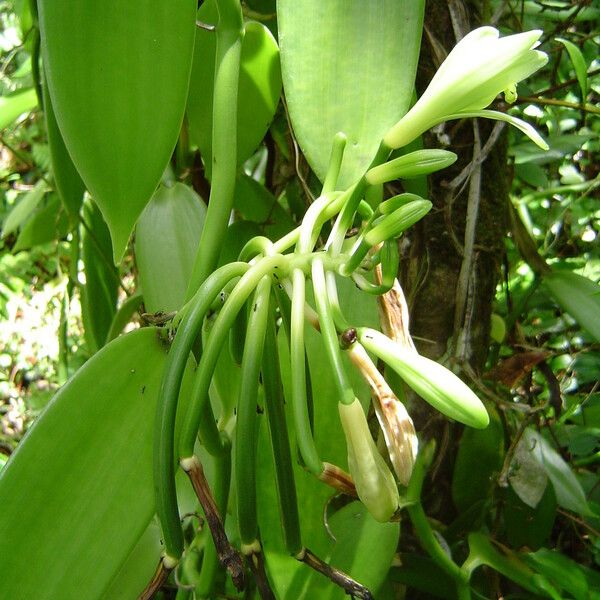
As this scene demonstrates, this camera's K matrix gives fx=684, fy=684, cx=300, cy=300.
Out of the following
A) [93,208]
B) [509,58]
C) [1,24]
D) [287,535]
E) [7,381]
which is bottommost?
[7,381]

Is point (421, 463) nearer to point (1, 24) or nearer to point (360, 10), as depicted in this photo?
point (360, 10)

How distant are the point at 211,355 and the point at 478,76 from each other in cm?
18

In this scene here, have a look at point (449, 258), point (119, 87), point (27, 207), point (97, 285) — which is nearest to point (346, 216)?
point (119, 87)

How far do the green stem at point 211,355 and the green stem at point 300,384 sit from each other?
0.02 m

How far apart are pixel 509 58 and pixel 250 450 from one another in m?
0.22

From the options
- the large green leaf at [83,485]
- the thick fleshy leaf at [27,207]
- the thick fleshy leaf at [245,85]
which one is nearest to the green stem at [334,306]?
the large green leaf at [83,485]

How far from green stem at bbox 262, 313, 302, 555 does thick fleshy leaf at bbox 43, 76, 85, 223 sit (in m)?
0.29

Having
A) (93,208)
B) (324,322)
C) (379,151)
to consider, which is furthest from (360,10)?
(93,208)

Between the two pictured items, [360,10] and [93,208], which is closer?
[360,10]

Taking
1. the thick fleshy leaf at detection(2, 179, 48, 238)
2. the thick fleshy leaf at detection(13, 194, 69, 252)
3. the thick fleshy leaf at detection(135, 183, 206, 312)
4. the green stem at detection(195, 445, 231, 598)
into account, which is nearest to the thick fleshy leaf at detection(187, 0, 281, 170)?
the thick fleshy leaf at detection(135, 183, 206, 312)

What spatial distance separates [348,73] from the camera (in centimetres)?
40

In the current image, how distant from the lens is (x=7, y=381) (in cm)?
160

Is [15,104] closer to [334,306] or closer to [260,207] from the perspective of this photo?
[260,207]

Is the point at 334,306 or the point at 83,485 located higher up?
the point at 334,306
